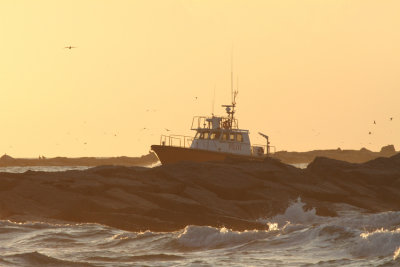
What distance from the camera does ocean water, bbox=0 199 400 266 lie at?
2231 centimetres

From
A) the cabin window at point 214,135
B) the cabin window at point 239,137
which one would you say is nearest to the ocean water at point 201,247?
the cabin window at point 214,135

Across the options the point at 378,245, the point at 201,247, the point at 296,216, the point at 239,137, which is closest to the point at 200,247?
the point at 201,247

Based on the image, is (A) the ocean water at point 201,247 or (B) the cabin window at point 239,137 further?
(B) the cabin window at point 239,137

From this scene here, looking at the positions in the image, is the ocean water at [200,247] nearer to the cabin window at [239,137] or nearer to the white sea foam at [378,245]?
the white sea foam at [378,245]

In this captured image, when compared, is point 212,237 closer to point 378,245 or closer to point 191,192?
point 378,245

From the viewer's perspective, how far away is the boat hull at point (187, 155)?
57.2 m

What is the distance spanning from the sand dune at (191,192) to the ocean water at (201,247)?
4005mm

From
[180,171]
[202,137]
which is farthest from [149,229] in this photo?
[202,137]

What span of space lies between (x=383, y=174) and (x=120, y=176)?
55.2 ft

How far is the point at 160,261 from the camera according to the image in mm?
22969

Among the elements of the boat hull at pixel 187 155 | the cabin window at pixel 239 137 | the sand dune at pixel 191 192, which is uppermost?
the cabin window at pixel 239 137

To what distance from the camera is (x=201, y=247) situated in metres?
25.4

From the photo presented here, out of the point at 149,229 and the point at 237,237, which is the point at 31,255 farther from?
the point at 149,229

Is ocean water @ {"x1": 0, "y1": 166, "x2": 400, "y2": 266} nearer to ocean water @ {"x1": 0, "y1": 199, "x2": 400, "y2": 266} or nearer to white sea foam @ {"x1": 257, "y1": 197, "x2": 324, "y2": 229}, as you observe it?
ocean water @ {"x1": 0, "y1": 199, "x2": 400, "y2": 266}
